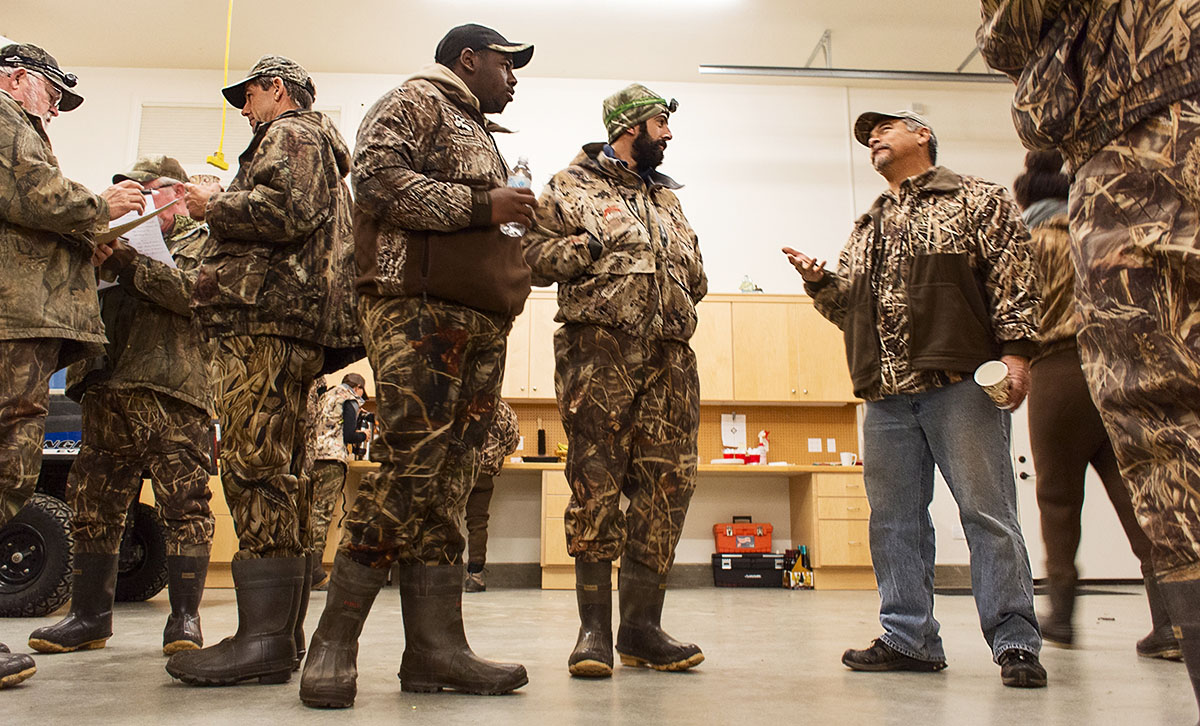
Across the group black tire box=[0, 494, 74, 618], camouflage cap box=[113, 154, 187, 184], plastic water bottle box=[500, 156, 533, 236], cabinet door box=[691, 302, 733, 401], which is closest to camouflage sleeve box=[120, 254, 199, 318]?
camouflage cap box=[113, 154, 187, 184]

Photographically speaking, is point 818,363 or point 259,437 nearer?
point 259,437

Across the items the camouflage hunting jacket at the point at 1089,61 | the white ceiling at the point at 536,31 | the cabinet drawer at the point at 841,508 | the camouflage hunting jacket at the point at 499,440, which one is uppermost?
the white ceiling at the point at 536,31

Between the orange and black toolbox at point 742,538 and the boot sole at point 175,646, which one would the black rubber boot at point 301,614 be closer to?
the boot sole at point 175,646

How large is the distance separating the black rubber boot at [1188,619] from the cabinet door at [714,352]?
259 inches

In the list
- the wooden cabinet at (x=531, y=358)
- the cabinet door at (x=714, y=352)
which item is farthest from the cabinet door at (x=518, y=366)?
the cabinet door at (x=714, y=352)

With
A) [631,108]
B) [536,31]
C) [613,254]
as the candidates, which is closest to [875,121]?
[631,108]

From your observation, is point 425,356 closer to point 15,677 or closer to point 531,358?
point 15,677

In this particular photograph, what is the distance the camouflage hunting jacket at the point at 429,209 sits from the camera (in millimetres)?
1951

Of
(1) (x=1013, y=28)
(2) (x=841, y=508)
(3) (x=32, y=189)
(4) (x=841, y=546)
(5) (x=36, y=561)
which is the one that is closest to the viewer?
(1) (x=1013, y=28)

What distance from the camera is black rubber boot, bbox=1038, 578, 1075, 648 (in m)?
2.69

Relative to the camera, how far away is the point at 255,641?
2.11 metres

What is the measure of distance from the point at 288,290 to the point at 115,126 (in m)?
7.82

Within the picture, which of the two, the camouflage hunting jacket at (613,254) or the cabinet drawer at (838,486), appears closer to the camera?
the camouflage hunting jacket at (613,254)

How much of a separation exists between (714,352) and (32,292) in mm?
6241
